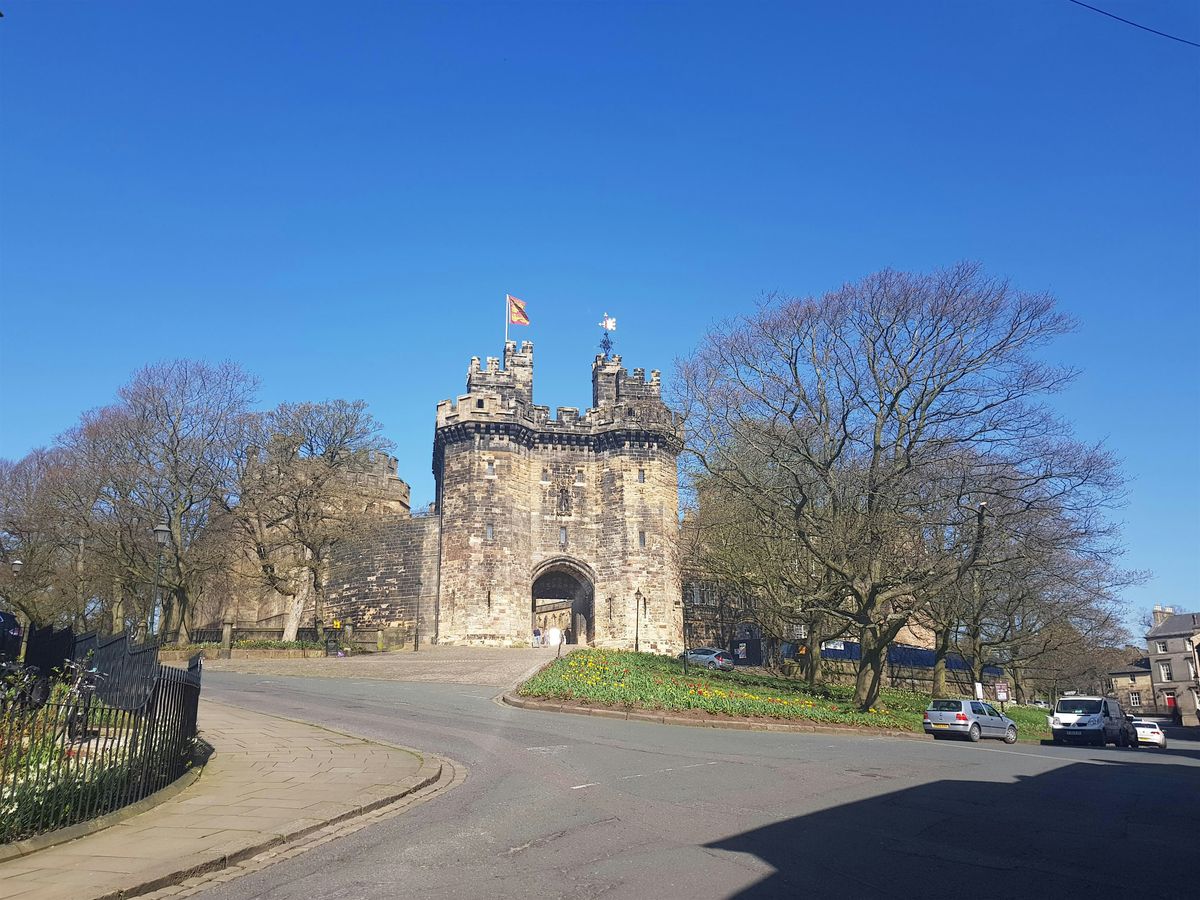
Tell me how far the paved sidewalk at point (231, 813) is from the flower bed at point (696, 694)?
307 inches

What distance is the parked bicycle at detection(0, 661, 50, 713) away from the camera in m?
8.23

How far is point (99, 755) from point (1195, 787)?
14495 millimetres

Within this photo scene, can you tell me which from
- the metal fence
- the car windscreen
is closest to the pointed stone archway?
the car windscreen

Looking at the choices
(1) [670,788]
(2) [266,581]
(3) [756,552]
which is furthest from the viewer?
(2) [266,581]

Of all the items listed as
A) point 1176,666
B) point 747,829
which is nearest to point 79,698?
point 747,829

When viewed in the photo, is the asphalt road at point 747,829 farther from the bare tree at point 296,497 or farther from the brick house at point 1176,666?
the brick house at point 1176,666

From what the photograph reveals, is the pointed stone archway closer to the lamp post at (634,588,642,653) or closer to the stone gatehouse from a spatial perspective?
the stone gatehouse

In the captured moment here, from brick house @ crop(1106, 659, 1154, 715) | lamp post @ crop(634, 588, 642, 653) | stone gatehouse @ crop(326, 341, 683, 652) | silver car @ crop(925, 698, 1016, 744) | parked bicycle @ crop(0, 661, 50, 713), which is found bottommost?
brick house @ crop(1106, 659, 1154, 715)

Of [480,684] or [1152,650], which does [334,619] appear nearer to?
[480,684]

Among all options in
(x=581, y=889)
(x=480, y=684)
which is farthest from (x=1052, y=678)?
(x=581, y=889)

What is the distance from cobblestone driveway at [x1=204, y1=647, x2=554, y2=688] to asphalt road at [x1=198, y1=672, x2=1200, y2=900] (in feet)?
43.7

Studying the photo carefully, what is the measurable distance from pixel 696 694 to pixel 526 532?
25221 mm

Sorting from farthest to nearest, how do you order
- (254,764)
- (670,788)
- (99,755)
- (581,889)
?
(254,764) < (670,788) < (99,755) < (581,889)

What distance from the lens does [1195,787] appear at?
41.3 feet
